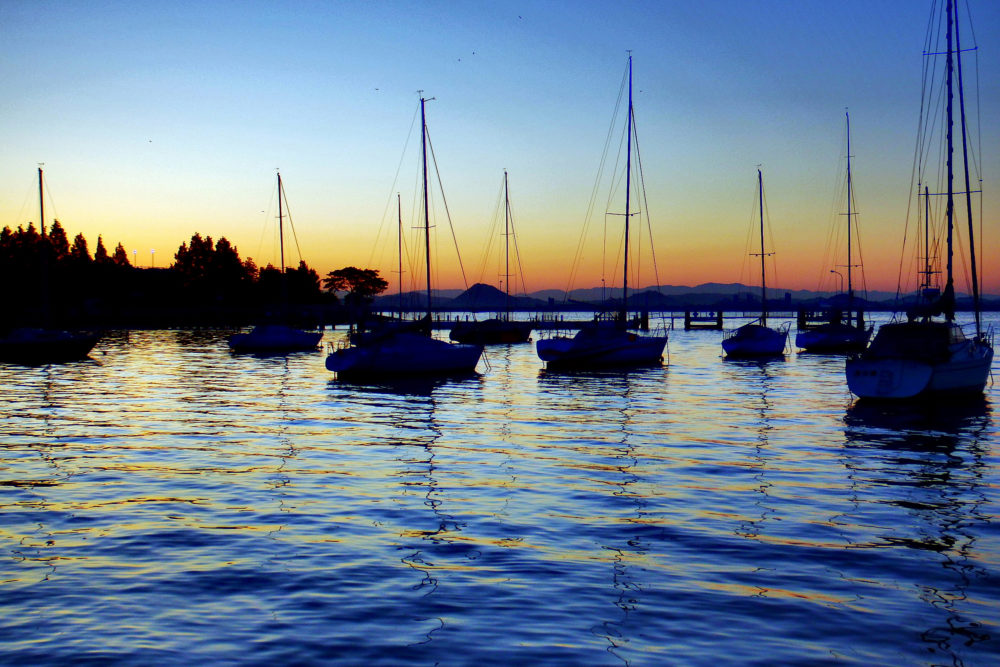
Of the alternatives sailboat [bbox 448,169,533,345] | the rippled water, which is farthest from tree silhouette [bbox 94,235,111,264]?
the rippled water

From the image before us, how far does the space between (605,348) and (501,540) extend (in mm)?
37039

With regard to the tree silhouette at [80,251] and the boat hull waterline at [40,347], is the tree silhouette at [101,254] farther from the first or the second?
the boat hull waterline at [40,347]

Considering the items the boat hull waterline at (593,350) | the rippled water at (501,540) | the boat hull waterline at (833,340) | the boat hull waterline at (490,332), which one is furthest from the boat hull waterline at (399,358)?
the boat hull waterline at (833,340)

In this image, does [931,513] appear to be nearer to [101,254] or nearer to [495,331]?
[495,331]

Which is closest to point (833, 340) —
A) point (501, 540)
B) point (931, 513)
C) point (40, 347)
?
point (931, 513)

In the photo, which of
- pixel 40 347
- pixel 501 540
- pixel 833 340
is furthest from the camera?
pixel 833 340

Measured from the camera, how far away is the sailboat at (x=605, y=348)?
1852 inches

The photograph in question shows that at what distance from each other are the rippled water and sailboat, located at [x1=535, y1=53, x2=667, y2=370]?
21470 millimetres

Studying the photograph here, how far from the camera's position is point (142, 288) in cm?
15925

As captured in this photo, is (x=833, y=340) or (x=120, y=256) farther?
(x=120, y=256)

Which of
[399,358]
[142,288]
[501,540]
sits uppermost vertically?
[142,288]

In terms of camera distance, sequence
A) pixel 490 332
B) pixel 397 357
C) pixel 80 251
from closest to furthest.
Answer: pixel 397 357, pixel 490 332, pixel 80 251

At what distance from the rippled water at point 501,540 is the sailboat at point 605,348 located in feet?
70.4

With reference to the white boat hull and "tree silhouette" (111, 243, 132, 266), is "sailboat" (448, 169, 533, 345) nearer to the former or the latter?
the white boat hull
